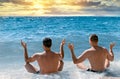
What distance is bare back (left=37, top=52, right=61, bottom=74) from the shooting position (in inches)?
258

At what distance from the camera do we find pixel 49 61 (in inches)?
259

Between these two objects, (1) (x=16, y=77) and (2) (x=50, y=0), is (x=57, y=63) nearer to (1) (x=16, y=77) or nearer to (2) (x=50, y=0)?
(1) (x=16, y=77)

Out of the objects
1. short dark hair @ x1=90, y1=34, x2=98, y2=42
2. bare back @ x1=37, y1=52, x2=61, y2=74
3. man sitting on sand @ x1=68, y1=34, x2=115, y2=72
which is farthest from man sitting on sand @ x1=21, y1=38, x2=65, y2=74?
short dark hair @ x1=90, y1=34, x2=98, y2=42

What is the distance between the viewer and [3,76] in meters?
7.19

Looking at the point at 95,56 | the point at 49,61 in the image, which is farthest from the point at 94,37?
the point at 49,61

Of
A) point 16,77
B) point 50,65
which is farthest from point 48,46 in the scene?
point 16,77

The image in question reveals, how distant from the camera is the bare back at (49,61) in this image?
258 inches

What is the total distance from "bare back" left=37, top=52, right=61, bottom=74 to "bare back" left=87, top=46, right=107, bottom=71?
2.21 ft

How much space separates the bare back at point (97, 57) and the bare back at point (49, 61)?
674 millimetres

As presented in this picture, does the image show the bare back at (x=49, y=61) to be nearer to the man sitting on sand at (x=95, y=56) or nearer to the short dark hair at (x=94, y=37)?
the man sitting on sand at (x=95, y=56)

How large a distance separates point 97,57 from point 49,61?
0.98 metres

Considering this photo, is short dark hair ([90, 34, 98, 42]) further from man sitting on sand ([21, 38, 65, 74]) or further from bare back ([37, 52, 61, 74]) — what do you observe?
bare back ([37, 52, 61, 74])

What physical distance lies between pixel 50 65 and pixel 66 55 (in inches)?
169

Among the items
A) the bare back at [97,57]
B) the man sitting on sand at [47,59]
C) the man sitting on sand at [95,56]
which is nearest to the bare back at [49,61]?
the man sitting on sand at [47,59]
